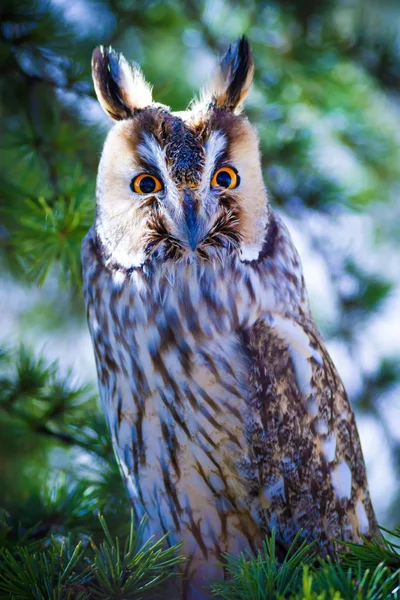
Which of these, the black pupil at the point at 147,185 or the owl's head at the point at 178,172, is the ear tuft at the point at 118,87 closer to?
the owl's head at the point at 178,172

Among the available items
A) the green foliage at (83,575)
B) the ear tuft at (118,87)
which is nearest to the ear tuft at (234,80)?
the ear tuft at (118,87)

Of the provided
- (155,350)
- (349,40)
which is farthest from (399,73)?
(155,350)

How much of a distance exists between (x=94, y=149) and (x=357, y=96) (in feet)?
3.83

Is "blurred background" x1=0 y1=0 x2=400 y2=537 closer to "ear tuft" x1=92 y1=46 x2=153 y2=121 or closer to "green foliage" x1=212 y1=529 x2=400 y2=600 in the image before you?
"ear tuft" x1=92 y1=46 x2=153 y2=121

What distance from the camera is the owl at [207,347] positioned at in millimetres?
1427

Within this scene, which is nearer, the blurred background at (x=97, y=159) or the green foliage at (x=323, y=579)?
the green foliage at (x=323, y=579)

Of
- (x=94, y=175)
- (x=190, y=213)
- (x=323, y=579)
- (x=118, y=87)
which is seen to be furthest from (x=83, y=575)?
(x=94, y=175)

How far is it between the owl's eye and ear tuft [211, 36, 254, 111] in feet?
0.96

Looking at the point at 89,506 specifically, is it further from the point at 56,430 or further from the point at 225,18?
the point at 225,18

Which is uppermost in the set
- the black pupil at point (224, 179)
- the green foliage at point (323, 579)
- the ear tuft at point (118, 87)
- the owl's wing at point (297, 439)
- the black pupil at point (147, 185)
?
the ear tuft at point (118, 87)

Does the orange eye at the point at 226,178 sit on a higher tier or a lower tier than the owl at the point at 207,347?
higher

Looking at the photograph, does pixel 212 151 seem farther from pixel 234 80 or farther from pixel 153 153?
pixel 234 80

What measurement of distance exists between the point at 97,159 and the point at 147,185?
2.10ft

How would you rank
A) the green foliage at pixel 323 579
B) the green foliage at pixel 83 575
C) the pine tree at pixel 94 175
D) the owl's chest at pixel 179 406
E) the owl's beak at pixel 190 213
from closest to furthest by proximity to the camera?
the green foliage at pixel 323 579
the green foliage at pixel 83 575
the owl's beak at pixel 190 213
the owl's chest at pixel 179 406
the pine tree at pixel 94 175
